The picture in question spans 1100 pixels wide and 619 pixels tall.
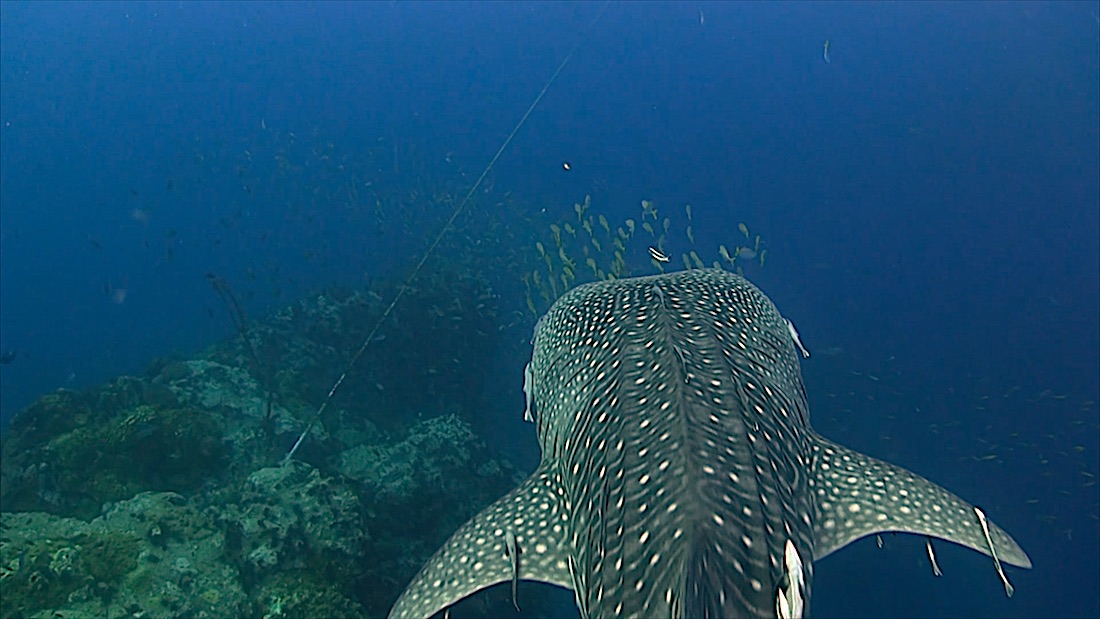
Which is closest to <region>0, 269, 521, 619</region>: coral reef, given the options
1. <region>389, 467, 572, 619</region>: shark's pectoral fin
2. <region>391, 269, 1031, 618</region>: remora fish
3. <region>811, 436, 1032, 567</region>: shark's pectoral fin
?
<region>389, 467, 572, 619</region>: shark's pectoral fin

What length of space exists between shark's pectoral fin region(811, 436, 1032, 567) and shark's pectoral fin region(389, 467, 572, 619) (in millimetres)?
1277

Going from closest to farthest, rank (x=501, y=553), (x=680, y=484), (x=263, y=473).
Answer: (x=680, y=484)
(x=501, y=553)
(x=263, y=473)

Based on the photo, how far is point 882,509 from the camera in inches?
134

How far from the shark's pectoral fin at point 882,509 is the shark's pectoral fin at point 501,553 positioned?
1.28 meters

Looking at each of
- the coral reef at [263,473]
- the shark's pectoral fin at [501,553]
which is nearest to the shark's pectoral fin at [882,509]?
the shark's pectoral fin at [501,553]

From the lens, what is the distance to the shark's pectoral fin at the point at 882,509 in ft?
10.9

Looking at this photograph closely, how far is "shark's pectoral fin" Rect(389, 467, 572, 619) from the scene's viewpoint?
3443mm

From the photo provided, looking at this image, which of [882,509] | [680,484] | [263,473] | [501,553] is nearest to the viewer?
[680,484]

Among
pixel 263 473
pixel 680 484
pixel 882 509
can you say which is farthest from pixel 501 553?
pixel 263 473

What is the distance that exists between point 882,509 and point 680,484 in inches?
58.4

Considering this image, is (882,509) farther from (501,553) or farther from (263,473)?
(263,473)

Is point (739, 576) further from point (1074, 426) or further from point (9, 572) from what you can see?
point (1074, 426)

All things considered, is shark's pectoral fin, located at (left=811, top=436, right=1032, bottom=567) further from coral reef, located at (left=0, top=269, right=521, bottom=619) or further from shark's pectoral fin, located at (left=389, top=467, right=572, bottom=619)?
coral reef, located at (left=0, top=269, right=521, bottom=619)

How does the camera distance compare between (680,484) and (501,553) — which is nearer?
(680,484)
